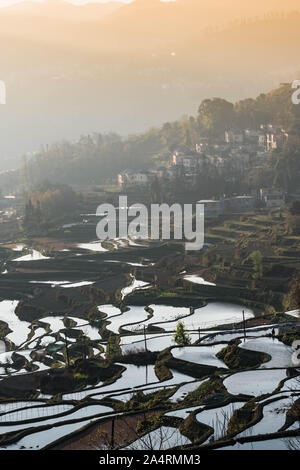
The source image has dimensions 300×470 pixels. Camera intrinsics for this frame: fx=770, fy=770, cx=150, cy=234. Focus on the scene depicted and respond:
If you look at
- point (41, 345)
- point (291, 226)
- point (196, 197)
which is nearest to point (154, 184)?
point (196, 197)

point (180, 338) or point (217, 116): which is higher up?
point (217, 116)

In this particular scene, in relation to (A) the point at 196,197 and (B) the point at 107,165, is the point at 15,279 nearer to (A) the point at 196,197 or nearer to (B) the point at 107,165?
(A) the point at 196,197

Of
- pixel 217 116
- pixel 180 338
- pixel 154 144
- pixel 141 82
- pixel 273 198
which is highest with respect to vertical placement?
pixel 141 82

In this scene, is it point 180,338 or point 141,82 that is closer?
point 180,338

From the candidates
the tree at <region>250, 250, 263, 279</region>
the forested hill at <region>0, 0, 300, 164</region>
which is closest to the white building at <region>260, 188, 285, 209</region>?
the tree at <region>250, 250, 263, 279</region>

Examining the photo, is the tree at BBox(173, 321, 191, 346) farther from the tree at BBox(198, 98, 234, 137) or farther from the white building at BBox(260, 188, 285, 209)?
the tree at BBox(198, 98, 234, 137)

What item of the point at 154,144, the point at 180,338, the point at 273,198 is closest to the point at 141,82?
the point at 154,144

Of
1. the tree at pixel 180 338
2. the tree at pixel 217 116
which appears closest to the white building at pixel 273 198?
the tree at pixel 217 116

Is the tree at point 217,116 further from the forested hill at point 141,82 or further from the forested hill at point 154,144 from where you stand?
the forested hill at point 141,82

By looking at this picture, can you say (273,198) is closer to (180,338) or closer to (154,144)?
(180,338)
